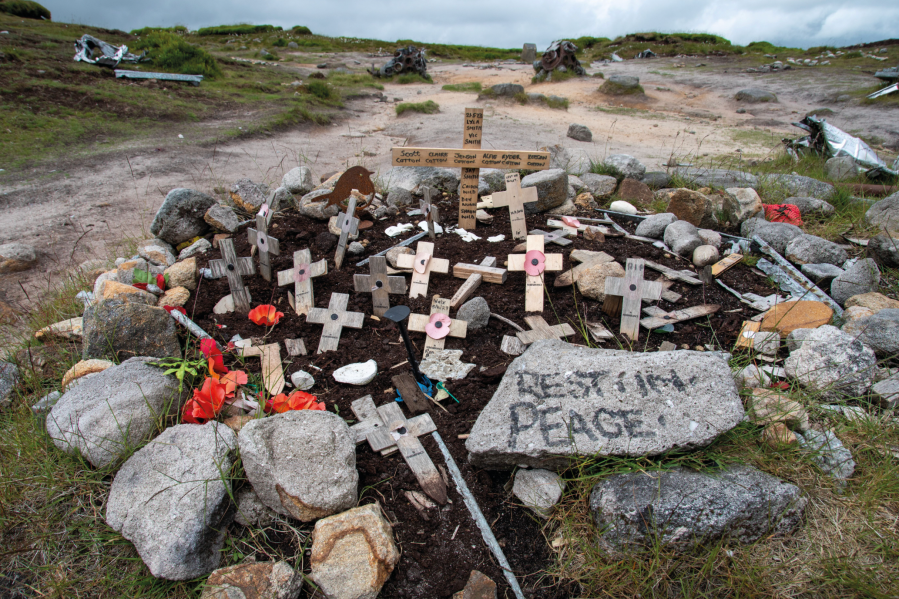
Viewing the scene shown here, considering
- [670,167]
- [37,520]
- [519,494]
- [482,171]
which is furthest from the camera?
[670,167]

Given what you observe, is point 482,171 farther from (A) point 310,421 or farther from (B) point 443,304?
(A) point 310,421

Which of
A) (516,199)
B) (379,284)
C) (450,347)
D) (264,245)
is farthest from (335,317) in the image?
(516,199)

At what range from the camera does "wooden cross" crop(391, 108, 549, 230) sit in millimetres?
3914

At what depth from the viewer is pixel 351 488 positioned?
1917 mm

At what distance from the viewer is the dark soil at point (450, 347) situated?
72.6 inches

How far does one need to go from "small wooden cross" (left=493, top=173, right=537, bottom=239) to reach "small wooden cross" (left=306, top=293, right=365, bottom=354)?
5.57 feet

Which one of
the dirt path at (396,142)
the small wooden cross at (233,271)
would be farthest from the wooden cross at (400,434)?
the dirt path at (396,142)

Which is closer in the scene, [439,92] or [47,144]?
[47,144]

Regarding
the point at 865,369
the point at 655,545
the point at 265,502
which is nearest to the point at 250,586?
the point at 265,502

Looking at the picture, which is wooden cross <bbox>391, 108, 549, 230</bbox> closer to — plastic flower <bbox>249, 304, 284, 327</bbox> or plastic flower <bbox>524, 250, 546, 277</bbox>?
plastic flower <bbox>524, 250, 546, 277</bbox>

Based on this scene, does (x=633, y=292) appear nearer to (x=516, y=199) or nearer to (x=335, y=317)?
(x=516, y=199)

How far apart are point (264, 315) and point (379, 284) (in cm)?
80

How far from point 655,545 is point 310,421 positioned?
59.8 inches

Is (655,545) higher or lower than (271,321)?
lower
